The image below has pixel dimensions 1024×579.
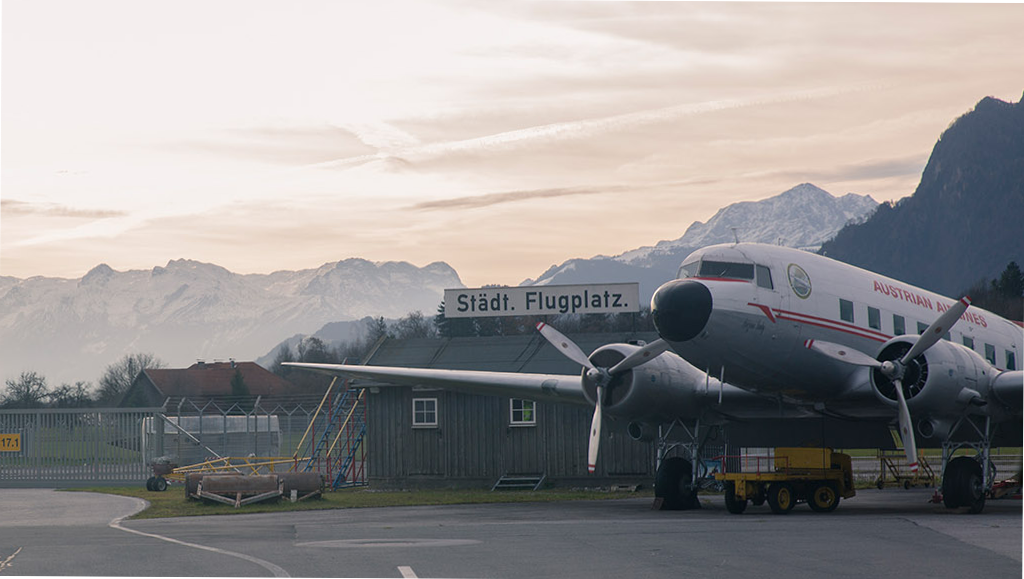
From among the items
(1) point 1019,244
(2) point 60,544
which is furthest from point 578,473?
(2) point 60,544

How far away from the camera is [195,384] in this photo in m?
121

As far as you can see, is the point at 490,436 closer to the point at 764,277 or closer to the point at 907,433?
the point at 764,277

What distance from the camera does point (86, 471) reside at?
4294 cm

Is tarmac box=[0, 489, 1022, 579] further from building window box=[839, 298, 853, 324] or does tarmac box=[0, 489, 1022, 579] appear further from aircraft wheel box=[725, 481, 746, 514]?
building window box=[839, 298, 853, 324]

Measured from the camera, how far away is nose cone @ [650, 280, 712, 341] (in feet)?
71.9

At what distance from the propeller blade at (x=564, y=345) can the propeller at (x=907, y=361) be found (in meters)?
5.85

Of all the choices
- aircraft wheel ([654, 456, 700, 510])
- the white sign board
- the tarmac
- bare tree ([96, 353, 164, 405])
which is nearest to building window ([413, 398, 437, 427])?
the white sign board

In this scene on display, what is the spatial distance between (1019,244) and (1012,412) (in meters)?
3.55

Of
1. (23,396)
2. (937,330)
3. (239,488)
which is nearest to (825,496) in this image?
(937,330)

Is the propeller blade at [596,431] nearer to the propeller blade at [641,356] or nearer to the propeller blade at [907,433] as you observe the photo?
the propeller blade at [641,356]

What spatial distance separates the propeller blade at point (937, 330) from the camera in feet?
72.2

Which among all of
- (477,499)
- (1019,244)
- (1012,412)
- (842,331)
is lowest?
(477,499)

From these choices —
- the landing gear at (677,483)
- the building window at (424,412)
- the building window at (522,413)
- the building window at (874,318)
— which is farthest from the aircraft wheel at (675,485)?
the building window at (424,412)

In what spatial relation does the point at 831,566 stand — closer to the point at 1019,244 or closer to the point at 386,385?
the point at 1019,244
